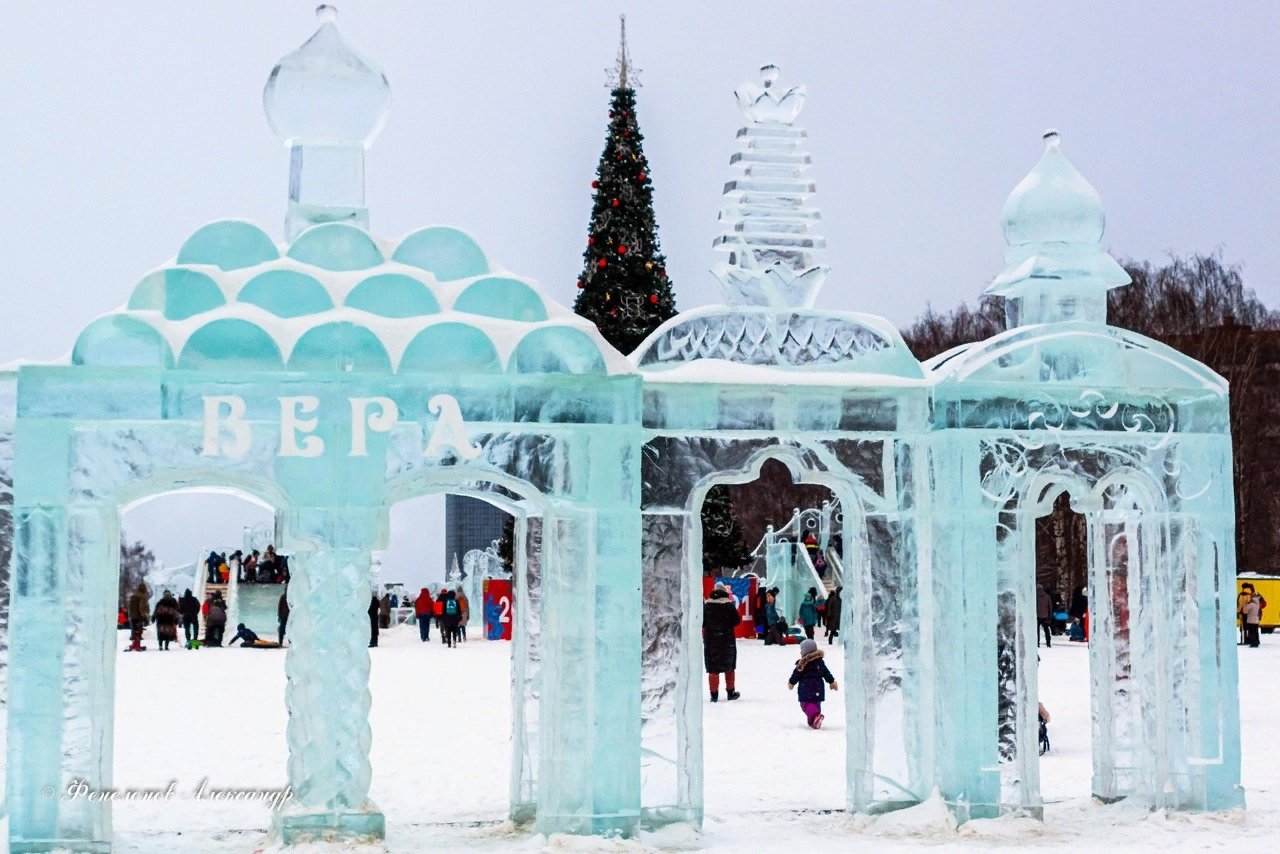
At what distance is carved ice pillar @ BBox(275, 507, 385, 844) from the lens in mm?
9516

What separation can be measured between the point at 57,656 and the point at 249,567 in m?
17.9

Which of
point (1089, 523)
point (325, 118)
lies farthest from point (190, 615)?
point (1089, 523)

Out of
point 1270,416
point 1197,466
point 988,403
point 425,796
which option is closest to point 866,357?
point 988,403

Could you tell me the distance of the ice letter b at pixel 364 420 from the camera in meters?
9.69

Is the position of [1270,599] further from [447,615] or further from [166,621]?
[166,621]

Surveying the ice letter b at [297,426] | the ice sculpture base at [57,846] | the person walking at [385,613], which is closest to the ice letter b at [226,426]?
the ice letter b at [297,426]

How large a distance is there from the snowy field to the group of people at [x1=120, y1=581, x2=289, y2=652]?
240 centimetres

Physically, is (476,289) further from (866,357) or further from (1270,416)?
(1270,416)

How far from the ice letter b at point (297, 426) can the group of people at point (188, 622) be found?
51.1ft

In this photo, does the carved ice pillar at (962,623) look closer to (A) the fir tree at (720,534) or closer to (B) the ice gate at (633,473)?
(B) the ice gate at (633,473)

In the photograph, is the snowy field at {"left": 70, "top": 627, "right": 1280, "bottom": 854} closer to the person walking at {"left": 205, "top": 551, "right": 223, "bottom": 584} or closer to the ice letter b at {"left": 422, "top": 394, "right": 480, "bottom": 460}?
the ice letter b at {"left": 422, "top": 394, "right": 480, "bottom": 460}

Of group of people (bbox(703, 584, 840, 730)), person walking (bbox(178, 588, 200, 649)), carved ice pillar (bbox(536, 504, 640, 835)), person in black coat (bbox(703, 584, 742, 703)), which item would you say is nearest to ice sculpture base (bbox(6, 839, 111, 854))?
carved ice pillar (bbox(536, 504, 640, 835))

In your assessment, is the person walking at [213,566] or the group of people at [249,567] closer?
the group of people at [249,567]

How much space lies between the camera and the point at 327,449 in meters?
9.66
